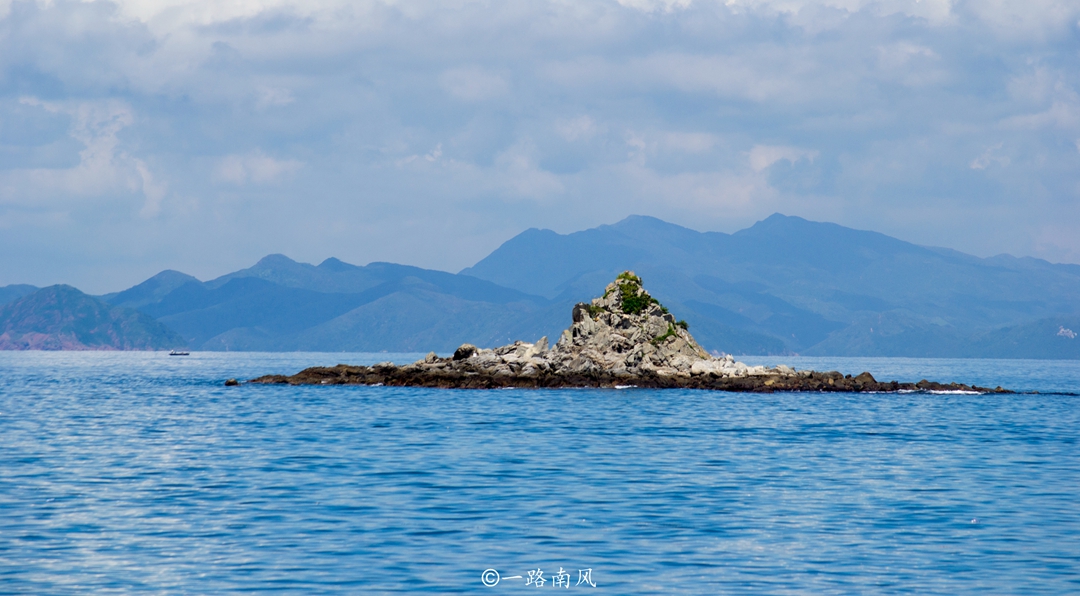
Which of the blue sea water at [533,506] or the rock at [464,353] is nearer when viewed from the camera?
the blue sea water at [533,506]

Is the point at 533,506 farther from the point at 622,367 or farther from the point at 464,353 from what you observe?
the point at 464,353

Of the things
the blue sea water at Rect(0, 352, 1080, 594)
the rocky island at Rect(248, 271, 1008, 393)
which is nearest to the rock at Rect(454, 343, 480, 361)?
the rocky island at Rect(248, 271, 1008, 393)

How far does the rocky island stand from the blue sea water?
3845 centimetres

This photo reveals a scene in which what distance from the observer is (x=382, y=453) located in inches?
1801

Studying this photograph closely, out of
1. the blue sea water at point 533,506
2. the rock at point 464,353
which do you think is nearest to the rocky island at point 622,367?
the rock at point 464,353

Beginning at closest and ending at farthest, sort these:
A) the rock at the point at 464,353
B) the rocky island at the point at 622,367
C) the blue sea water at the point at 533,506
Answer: the blue sea water at the point at 533,506 < the rocky island at the point at 622,367 < the rock at the point at 464,353

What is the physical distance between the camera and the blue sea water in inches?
904

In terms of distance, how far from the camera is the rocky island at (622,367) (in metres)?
104

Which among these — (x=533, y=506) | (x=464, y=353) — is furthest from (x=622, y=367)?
(x=533, y=506)

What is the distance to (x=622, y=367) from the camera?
10650 centimetres

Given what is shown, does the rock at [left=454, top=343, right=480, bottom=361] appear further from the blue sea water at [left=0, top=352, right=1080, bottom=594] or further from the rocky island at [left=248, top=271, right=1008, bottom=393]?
the blue sea water at [left=0, top=352, right=1080, bottom=594]

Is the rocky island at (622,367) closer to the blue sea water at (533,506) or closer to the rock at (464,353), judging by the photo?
the rock at (464,353)

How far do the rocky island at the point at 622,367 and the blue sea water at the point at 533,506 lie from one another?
126 ft

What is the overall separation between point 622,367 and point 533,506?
247 ft
